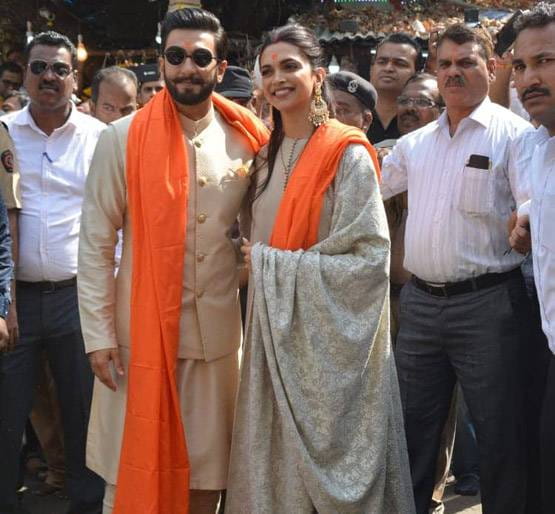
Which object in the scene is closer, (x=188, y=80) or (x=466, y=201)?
(x=188, y=80)

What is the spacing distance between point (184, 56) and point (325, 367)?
1304 millimetres

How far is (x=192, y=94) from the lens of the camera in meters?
3.39

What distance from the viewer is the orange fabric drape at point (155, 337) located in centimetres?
327

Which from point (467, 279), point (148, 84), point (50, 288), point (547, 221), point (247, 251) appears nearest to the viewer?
point (547, 221)

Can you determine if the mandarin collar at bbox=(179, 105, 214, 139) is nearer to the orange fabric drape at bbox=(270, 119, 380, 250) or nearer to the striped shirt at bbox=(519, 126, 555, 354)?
the orange fabric drape at bbox=(270, 119, 380, 250)

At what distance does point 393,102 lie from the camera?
5.08 metres

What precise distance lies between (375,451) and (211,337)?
0.77 meters

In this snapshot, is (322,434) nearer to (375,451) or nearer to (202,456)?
(375,451)

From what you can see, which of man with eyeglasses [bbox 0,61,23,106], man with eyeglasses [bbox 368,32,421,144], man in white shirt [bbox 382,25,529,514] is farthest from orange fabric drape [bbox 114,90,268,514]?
man with eyeglasses [bbox 0,61,23,106]

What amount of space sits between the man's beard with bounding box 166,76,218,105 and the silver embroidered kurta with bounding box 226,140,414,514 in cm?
62

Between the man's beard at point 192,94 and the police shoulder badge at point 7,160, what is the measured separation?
1088 millimetres

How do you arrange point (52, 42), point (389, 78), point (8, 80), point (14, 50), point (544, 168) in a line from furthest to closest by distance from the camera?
point (14, 50)
point (8, 80)
point (389, 78)
point (52, 42)
point (544, 168)

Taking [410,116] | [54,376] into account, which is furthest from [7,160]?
[410,116]

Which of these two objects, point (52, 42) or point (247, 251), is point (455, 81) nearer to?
point (247, 251)
